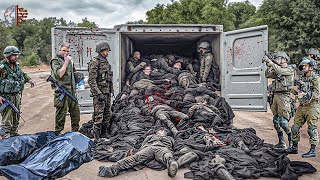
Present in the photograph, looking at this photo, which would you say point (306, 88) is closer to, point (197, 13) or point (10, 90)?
point (10, 90)

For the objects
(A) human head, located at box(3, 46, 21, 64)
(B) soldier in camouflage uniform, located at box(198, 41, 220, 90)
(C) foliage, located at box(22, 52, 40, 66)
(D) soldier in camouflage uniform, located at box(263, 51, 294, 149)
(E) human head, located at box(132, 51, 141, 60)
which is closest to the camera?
(A) human head, located at box(3, 46, 21, 64)

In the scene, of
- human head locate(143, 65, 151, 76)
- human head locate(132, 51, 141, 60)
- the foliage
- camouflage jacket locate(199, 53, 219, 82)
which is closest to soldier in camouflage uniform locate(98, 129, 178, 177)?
camouflage jacket locate(199, 53, 219, 82)

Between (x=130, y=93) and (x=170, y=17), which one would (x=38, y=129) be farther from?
(x=170, y=17)

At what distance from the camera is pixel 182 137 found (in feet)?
18.6

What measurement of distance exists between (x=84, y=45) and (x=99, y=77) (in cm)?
98

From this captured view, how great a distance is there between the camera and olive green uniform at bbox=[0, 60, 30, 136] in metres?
5.62

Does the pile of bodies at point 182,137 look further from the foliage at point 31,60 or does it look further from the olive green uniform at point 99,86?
the foliage at point 31,60

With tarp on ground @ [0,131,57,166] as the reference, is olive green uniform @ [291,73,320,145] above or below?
above

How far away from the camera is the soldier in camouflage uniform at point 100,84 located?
20.0 feet

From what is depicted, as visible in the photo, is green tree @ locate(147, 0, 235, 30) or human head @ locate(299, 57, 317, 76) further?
green tree @ locate(147, 0, 235, 30)

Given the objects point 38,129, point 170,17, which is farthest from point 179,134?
point 170,17

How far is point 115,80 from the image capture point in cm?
716

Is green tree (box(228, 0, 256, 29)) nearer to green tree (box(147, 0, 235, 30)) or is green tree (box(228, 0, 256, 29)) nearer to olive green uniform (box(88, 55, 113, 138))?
green tree (box(147, 0, 235, 30))

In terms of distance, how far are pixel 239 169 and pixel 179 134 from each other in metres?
1.51
